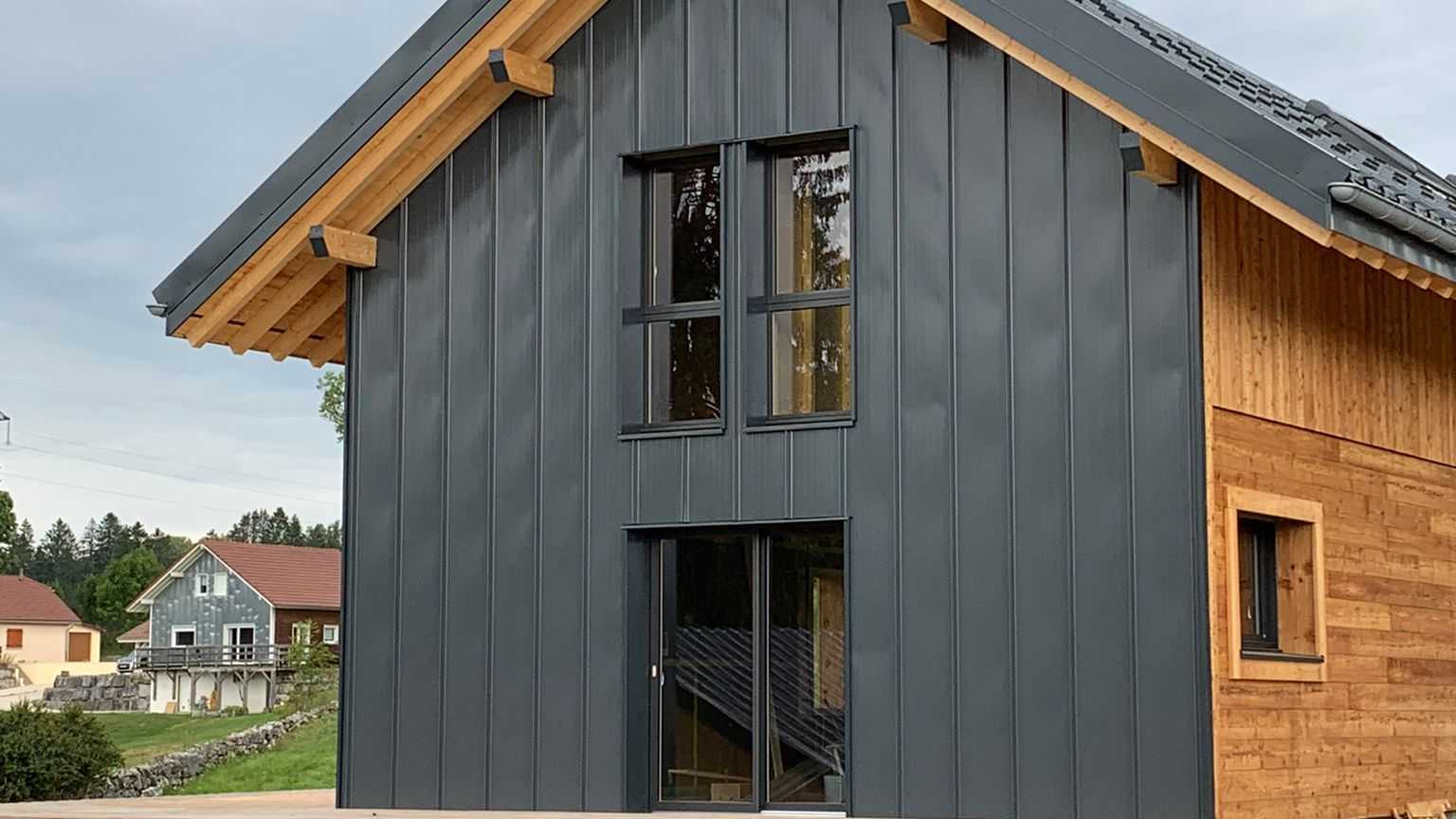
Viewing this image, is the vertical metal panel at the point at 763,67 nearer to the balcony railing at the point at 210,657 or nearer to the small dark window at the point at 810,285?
the small dark window at the point at 810,285

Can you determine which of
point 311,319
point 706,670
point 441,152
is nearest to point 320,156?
point 441,152

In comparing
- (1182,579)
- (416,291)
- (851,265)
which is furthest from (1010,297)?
(416,291)

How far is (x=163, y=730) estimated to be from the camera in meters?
39.7

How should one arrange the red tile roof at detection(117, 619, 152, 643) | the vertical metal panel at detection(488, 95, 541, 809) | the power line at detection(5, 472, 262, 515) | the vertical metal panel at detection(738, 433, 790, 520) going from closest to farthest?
the vertical metal panel at detection(738, 433, 790, 520) → the vertical metal panel at detection(488, 95, 541, 809) → the red tile roof at detection(117, 619, 152, 643) → the power line at detection(5, 472, 262, 515)

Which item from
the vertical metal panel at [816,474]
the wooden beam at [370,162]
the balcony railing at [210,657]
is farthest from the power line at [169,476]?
the vertical metal panel at [816,474]

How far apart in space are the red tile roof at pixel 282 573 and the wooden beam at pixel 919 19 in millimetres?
43632

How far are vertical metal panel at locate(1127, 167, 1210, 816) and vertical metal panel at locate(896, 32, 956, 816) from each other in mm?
→ 963

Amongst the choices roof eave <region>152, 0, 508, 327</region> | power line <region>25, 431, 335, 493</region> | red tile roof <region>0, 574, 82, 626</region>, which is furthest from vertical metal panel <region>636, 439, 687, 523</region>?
red tile roof <region>0, 574, 82, 626</region>

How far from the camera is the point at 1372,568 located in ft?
33.9

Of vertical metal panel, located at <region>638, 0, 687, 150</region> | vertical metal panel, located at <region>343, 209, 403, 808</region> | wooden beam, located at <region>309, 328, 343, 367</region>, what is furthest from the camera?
wooden beam, located at <region>309, 328, 343, 367</region>

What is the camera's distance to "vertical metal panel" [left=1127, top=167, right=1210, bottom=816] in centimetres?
900

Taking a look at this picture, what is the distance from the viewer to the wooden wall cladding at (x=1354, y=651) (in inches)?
359

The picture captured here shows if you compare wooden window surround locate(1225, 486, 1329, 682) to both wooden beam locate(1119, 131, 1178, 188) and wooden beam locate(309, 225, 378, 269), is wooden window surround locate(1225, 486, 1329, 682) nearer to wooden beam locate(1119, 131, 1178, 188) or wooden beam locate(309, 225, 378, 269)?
wooden beam locate(1119, 131, 1178, 188)

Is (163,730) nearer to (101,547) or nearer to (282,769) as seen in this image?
(282,769)
